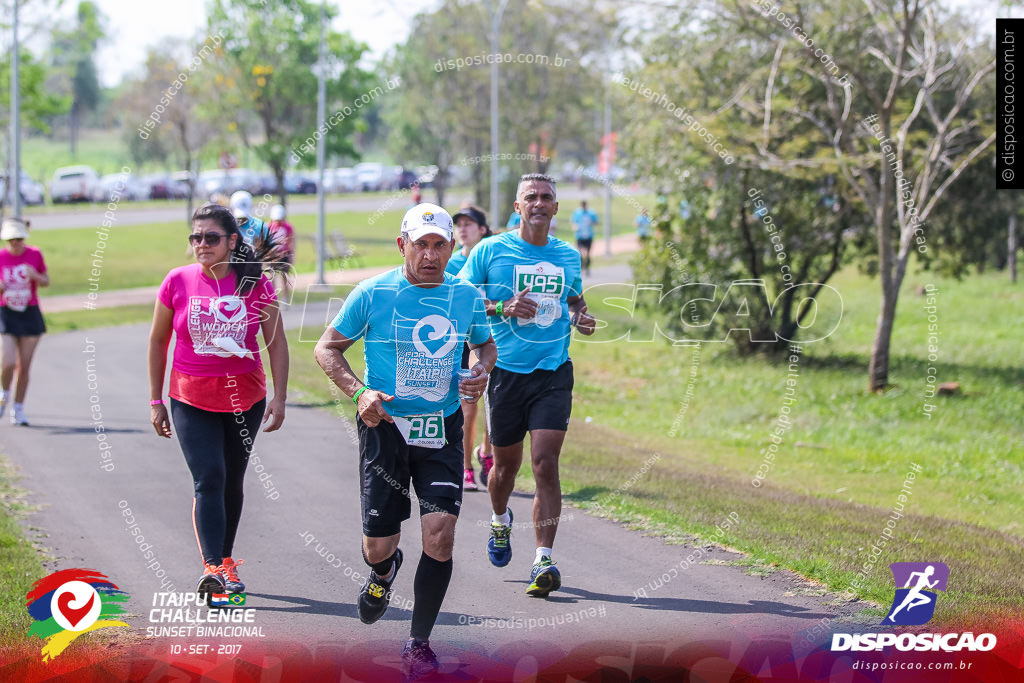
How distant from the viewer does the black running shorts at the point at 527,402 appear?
20.4ft

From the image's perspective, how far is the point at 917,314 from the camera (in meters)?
23.2

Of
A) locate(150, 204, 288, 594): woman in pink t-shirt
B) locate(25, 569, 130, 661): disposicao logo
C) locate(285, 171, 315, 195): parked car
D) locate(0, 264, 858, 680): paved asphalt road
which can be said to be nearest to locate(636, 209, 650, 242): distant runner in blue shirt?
locate(0, 264, 858, 680): paved asphalt road

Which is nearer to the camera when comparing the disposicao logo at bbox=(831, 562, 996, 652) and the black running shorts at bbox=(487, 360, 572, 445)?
the disposicao logo at bbox=(831, 562, 996, 652)

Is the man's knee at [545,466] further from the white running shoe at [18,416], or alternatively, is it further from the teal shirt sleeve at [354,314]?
the white running shoe at [18,416]

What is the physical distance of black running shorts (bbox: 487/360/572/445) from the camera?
245 inches

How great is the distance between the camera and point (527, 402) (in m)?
6.29

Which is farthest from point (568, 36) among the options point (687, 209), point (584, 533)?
point (584, 533)

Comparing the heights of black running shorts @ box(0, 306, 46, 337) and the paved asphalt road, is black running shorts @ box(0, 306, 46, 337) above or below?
above

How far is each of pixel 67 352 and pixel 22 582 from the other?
11032mm

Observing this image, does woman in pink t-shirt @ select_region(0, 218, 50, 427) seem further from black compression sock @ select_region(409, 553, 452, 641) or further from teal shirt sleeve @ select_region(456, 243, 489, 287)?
black compression sock @ select_region(409, 553, 452, 641)

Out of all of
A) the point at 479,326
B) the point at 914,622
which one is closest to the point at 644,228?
the point at 914,622

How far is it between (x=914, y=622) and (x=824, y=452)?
683cm

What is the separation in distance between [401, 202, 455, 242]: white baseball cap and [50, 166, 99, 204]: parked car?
43.1m

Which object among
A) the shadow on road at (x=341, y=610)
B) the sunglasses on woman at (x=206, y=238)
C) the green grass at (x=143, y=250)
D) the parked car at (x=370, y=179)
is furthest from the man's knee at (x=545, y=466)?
the parked car at (x=370, y=179)
